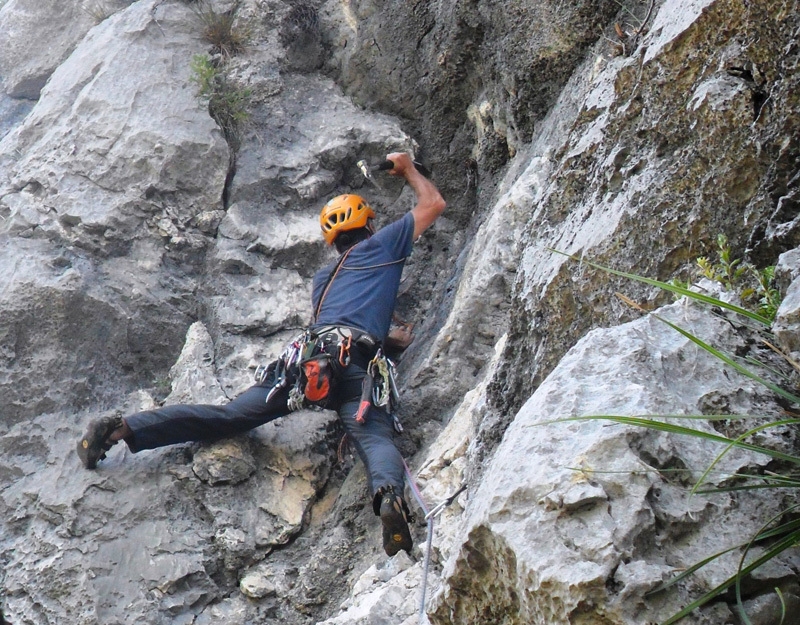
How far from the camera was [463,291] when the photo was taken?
5.24 m

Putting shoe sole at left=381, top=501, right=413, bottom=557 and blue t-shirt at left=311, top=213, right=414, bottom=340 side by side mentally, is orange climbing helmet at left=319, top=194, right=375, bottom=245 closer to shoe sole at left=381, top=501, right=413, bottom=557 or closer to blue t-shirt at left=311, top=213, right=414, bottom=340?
blue t-shirt at left=311, top=213, right=414, bottom=340

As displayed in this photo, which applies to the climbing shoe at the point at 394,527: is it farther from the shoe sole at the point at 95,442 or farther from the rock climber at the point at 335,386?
the shoe sole at the point at 95,442

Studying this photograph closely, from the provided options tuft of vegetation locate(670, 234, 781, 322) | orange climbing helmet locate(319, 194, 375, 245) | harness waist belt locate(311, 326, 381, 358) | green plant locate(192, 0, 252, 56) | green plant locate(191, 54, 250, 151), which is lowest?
harness waist belt locate(311, 326, 381, 358)

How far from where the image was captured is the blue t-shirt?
5270 millimetres

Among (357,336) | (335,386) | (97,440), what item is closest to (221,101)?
(357,336)

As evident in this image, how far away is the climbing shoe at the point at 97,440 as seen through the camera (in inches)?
192

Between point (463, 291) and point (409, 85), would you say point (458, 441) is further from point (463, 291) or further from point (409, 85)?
point (409, 85)

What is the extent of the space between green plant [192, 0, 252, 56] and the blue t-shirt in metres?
2.44

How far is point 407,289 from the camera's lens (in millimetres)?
6137

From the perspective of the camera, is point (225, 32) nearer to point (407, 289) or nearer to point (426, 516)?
point (407, 289)

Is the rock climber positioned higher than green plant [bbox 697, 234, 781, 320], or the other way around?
green plant [bbox 697, 234, 781, 320]

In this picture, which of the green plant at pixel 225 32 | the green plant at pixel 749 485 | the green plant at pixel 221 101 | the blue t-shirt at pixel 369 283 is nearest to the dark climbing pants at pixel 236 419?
the blue t-shirt at pixel 369 283

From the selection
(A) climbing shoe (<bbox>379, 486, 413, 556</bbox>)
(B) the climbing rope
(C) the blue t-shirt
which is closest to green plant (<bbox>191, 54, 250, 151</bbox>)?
(C) the blue t-shirt

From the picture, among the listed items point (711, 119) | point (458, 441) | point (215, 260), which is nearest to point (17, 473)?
point (215, 260)
